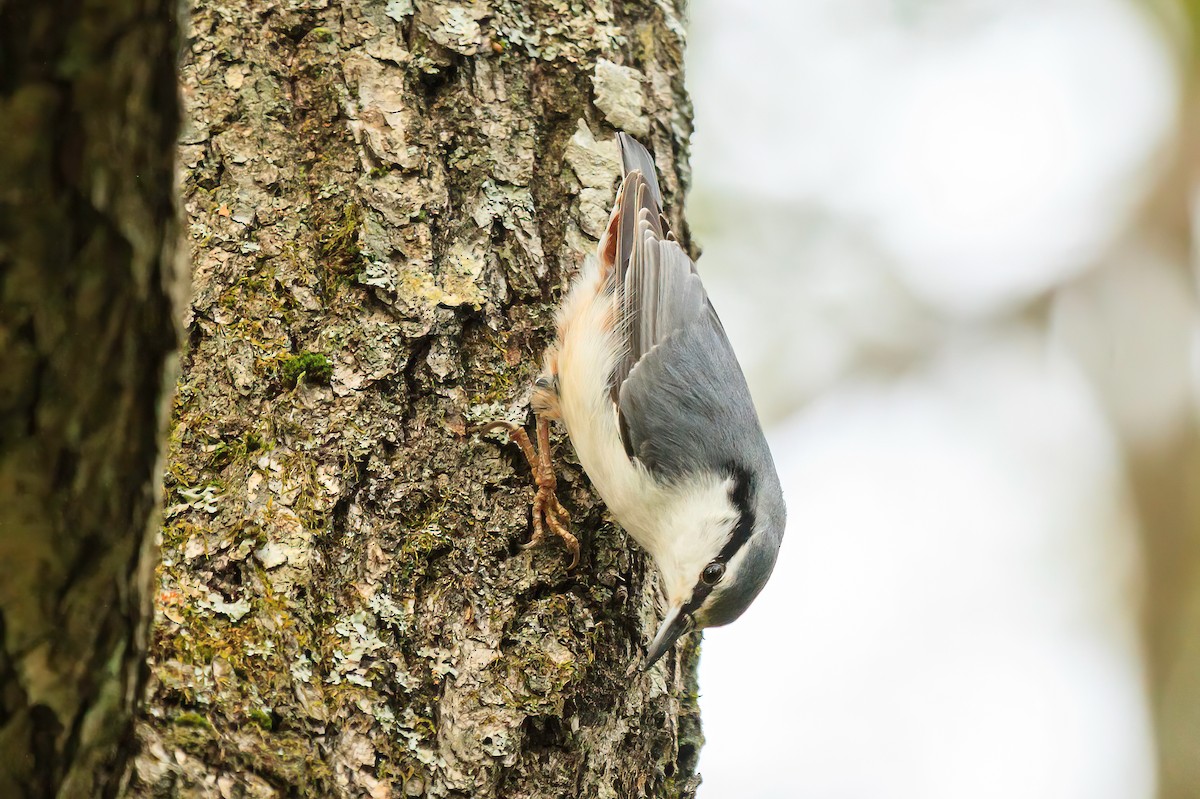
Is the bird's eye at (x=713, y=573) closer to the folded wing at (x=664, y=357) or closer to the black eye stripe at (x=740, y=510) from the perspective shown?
the black eye stripe at (x=740, y=510)

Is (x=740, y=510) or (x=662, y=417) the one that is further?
(x=662, y=417)

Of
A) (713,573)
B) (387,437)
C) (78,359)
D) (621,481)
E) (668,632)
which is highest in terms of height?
(621,481)

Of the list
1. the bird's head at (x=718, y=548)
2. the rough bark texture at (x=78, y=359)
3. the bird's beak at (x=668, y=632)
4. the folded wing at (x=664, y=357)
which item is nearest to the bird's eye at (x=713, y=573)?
the bird's head at (x=718, y=548)

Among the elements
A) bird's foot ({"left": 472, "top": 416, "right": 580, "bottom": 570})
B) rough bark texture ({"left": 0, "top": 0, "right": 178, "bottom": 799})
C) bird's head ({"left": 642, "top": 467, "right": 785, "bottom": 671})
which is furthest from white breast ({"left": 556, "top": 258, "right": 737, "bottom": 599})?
rough bark texture ({"left": 0, "top": 0, "right": 178, "bottom": 799})

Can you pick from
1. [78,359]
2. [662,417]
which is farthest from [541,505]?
[78,359]

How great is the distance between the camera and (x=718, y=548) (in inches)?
107

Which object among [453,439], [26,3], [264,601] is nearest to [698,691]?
[453,439]

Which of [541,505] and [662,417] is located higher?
[662,417]

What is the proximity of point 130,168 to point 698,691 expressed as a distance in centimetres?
211

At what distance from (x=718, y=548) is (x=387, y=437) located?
3.29 ft

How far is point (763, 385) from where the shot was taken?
629cm

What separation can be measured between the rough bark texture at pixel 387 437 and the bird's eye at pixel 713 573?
0.51 feet

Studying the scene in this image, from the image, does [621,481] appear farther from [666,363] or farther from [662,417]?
[666,363]

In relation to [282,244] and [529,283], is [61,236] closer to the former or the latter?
[282,244]
